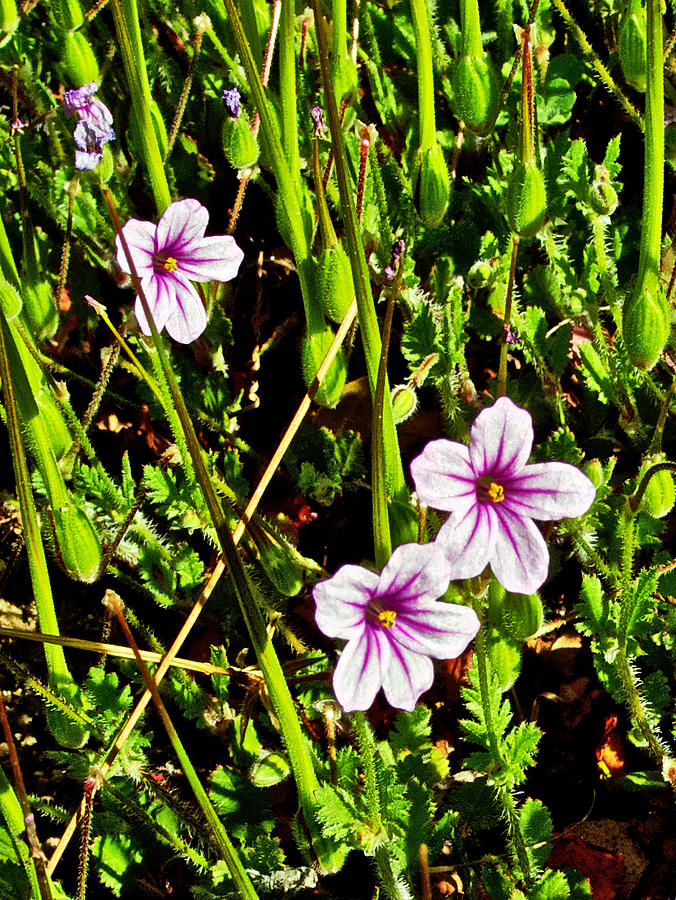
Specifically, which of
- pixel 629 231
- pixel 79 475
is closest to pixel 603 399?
pixel 629 231

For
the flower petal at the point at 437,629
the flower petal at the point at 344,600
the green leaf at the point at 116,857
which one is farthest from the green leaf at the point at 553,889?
the green leaf at the point at 116,857

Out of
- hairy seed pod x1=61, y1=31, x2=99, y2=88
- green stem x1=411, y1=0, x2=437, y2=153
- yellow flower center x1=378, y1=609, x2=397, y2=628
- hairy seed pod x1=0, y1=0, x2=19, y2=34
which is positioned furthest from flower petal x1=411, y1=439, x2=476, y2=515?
hairy seed pod x1=61, y1=31, x2=99, y2=88

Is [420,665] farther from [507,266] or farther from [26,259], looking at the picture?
[26,259]

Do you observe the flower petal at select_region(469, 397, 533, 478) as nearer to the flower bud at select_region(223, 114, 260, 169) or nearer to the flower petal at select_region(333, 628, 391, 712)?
the flower petal at select_region(333, 628, 391, 712)

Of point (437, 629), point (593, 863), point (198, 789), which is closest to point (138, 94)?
point (437, 629)

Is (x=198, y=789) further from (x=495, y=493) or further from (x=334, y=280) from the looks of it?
(x=334, y=280)

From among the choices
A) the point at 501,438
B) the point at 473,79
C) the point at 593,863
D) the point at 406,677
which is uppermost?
the point at 473,79

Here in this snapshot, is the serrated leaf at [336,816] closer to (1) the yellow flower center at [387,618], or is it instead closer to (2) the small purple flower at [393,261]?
(1) the yellow flower center at [387,618]
